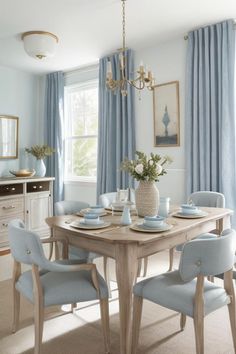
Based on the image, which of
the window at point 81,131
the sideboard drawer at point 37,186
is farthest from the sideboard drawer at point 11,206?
the window at point 81,131

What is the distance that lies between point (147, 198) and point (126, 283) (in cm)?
77

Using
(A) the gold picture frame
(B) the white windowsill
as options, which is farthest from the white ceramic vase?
(A) the gold picture frame

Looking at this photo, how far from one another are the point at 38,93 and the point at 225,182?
12.2 feet

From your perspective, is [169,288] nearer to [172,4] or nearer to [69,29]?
[172,4]

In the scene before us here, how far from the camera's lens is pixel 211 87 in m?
3.70

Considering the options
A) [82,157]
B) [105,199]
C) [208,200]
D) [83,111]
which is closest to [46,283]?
[105,199]

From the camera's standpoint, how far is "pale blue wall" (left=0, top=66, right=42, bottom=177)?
5.26 meters

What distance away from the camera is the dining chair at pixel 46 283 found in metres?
1.81

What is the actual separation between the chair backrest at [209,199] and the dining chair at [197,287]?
1281 mm

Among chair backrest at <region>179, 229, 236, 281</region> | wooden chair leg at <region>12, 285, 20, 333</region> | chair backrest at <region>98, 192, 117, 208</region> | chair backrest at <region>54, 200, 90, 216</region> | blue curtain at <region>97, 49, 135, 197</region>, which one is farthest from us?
blue curtain at <region>97, 49, 135, 197</region>

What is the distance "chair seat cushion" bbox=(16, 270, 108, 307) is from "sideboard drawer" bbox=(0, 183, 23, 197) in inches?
103

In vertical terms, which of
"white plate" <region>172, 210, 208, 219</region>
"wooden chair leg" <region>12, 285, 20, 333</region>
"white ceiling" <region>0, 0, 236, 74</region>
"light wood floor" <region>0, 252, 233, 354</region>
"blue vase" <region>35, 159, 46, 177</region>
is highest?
"white ceiling" <region>0, 0, 236, 74</region>

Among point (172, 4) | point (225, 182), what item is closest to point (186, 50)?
point (172, 4)

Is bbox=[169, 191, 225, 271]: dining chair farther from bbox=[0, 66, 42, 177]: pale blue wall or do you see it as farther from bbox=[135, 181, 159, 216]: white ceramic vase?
bbox=[0, 66, 42, 177]: pale blue wall
